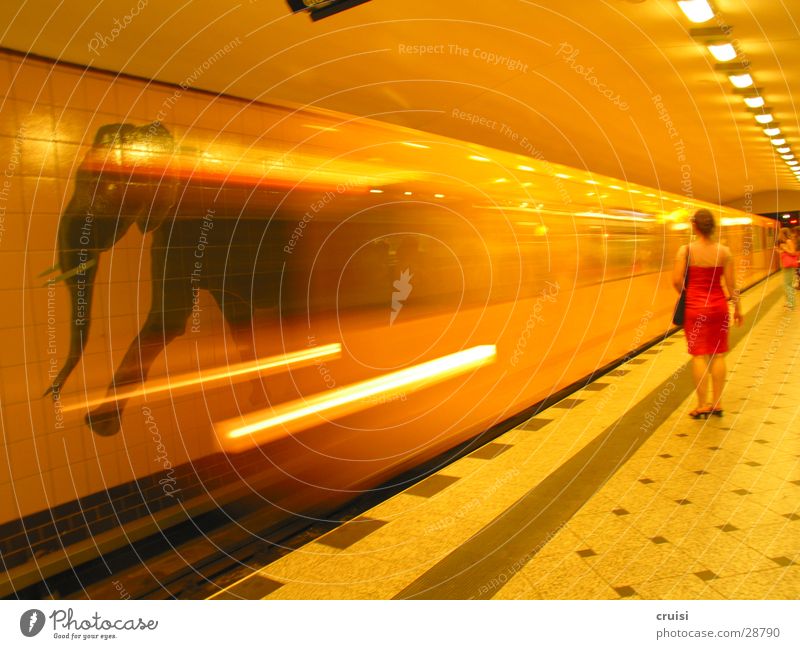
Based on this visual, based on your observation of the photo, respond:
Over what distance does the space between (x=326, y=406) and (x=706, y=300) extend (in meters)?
2.81

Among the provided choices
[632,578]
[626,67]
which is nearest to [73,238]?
[632,578]

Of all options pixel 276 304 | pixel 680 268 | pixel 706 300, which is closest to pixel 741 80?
pixel 680 268

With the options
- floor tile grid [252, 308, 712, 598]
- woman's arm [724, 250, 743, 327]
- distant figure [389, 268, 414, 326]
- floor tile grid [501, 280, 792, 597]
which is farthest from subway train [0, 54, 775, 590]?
woman's arm [724, 250, 743, 327]

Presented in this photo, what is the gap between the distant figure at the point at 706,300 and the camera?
→ 484cm

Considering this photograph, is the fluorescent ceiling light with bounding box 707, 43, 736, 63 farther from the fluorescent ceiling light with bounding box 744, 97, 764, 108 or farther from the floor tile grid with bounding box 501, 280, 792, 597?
the floor tile grid with bounding box 501, 280, 792, 597

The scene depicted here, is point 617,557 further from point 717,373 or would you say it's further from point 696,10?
point 696,10

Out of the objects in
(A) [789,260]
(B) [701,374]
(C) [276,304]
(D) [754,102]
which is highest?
(D) [754,102]

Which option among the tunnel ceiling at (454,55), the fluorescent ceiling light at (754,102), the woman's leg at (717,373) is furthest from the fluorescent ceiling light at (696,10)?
the fluorescent ceiling light at (754,102)

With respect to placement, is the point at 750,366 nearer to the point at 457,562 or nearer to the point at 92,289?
the point at 457,562

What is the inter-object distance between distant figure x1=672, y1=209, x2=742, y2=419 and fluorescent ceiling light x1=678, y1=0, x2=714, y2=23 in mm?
1290

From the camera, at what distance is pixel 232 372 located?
15.0 ft

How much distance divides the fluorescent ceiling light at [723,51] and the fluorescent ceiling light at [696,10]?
2.31 feet

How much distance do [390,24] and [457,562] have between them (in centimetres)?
333

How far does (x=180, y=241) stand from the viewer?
16.3 ft
